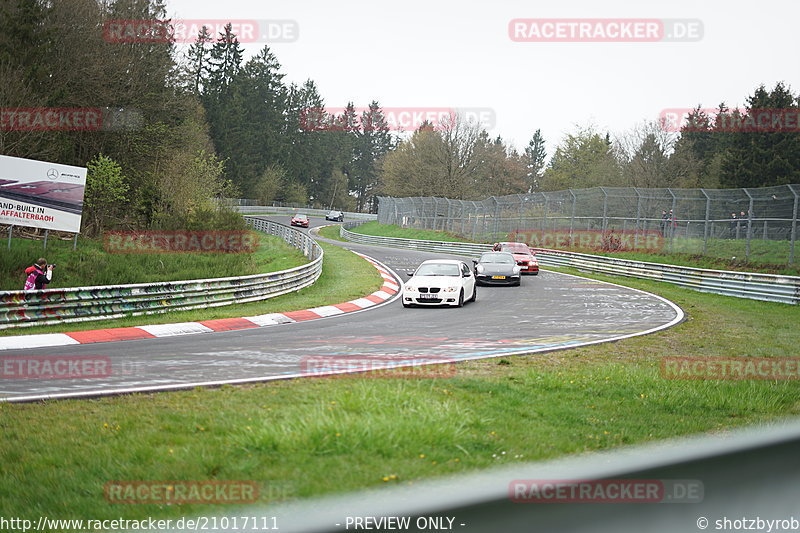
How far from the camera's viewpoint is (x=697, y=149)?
7869cm

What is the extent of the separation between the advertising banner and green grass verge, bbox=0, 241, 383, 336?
235 inches

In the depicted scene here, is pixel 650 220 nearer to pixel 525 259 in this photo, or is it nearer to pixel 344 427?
pixel 525 259

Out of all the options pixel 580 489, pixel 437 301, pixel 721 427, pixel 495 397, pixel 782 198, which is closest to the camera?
pixel 580 489

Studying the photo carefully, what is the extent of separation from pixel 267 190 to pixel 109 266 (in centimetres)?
7460

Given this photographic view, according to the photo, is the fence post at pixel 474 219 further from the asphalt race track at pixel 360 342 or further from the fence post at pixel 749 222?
the asphalt race track at pixel 360 342

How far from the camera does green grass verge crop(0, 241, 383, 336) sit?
15445 mm

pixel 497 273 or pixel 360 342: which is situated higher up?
pixel 497 273

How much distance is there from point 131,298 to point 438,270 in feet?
29.4

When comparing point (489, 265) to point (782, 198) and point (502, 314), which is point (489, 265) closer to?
point (502, 314)

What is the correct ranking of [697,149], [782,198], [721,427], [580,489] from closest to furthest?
[580,489]
[721,427]
[782,198]
[697,149]

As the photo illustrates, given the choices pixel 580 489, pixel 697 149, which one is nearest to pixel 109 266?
pixel 580 489

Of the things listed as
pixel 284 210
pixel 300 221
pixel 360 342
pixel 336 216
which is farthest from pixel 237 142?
pixel 360 342

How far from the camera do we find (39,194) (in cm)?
2016
